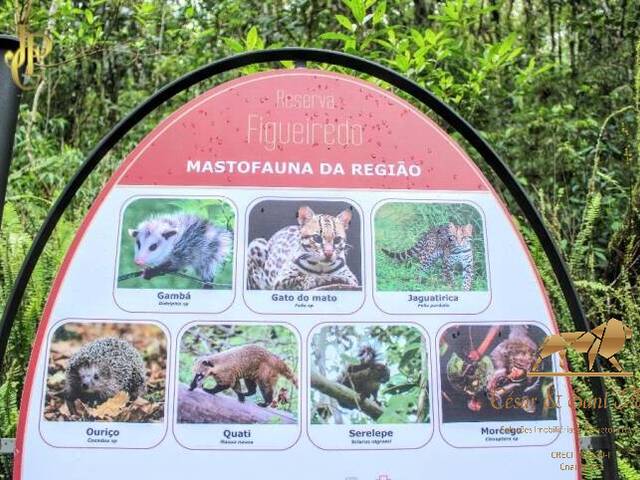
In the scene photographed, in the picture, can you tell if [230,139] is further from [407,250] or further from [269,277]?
[407,250]

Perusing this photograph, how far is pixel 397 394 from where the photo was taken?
4.66ft

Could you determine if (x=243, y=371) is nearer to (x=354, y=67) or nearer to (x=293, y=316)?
(x=293, y=316)

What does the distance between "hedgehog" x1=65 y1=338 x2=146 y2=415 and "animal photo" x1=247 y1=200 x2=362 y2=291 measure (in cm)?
35

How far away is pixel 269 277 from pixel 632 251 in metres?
1.95

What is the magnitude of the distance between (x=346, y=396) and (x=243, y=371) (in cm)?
27

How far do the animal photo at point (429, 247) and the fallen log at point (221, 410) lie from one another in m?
0.41

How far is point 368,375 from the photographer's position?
142cm

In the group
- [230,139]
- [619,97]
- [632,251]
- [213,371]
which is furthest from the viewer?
[619,97]

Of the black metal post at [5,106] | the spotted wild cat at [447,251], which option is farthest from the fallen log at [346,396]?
the black metal post at [5,106]

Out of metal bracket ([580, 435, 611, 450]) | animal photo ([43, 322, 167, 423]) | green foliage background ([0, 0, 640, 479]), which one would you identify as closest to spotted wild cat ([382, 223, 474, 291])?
metal bracket ([580, 435, 611, 450])

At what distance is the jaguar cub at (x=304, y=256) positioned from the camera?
1457 mm

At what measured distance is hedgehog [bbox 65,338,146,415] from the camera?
54.6 inches

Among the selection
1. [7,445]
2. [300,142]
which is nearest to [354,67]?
[300,142]

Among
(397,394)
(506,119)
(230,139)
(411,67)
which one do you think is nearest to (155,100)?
(230,139)
